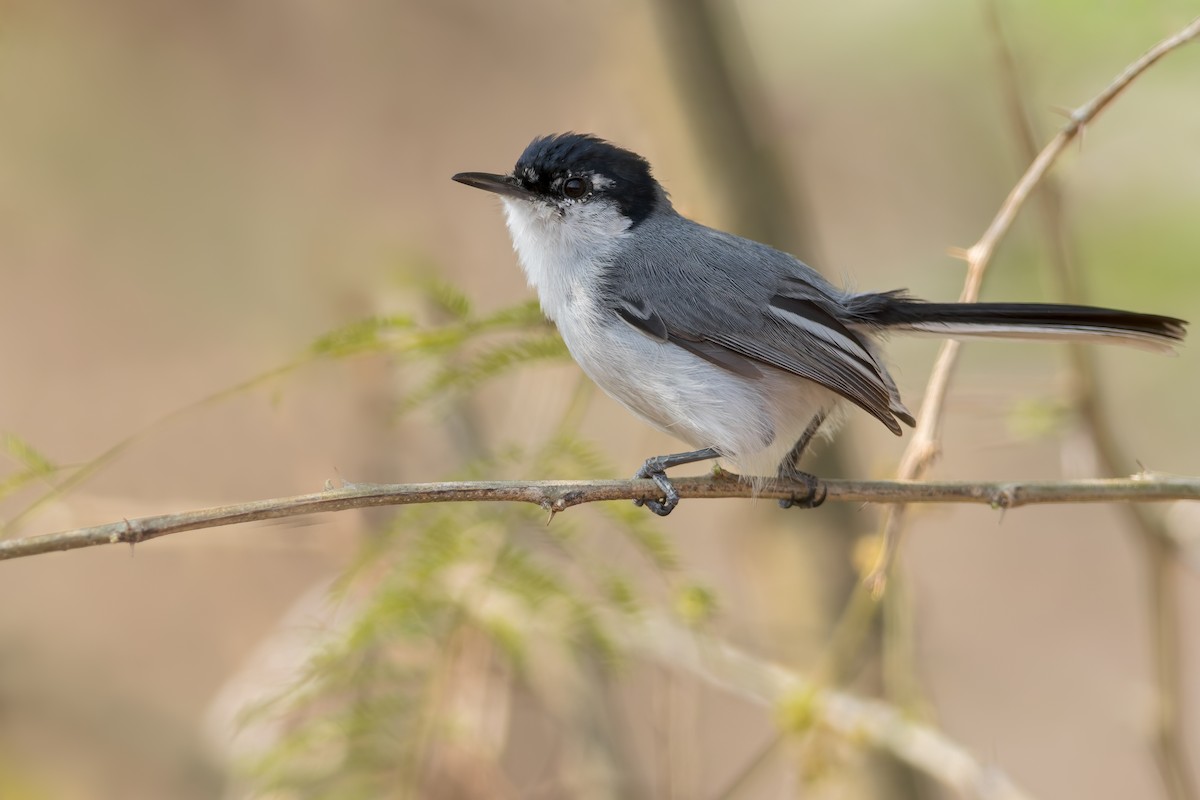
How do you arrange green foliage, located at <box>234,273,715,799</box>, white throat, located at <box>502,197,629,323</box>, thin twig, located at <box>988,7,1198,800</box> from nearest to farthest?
green foliage, located at <box>234,273,715,799</box>
thin twig, located at <box>988,7,1198,800</box>
white throat, located at <box>502,197,629,323</box>

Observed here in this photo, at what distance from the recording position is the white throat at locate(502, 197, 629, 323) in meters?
2.58

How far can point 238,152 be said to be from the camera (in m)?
4.52

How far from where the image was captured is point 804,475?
8.02 feet

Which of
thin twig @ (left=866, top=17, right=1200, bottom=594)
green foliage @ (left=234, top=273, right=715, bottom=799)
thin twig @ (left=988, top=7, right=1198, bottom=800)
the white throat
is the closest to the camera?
thin twig @ (left=866, top=17, right=1200, bottom=594)

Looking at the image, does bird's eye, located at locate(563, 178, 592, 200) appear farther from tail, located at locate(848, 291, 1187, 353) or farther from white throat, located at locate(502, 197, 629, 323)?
tail, located at locate(848, 291, 1187, 353)

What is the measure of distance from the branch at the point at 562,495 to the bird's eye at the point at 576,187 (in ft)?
2.64

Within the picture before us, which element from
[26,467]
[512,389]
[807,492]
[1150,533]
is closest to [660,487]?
[807,492]

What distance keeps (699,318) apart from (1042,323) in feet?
2.37

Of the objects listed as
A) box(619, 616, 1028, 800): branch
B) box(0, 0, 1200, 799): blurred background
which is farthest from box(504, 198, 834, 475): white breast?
box(619, 616, 1028, 800): branch

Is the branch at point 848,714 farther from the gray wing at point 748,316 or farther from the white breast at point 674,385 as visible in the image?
the gray wing at point 748,316

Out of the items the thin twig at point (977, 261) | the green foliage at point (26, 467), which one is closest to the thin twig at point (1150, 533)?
the thin twig at point (977, 261)

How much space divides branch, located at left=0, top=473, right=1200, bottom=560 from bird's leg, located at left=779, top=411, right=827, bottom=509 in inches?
2.9

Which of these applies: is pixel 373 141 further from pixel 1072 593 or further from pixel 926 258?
pixel 1072 593

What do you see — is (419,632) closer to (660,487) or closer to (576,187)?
(660,487)
